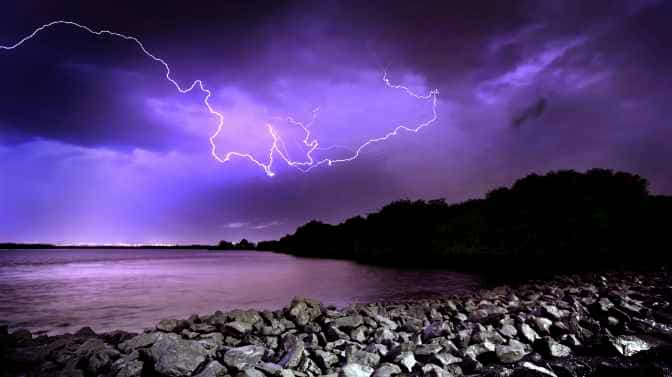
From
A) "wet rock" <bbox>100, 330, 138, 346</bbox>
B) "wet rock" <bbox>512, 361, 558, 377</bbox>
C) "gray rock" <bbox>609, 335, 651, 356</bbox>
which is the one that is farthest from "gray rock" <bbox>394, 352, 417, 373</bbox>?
"wet rock" <bbox>100, 330, 138, 346</bbox>

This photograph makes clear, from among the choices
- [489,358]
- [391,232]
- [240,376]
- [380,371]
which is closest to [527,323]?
[489,358]

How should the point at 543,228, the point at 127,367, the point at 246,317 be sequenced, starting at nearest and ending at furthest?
1. the point at 127,367
2. the point at 246,317
3. the point at 543,228

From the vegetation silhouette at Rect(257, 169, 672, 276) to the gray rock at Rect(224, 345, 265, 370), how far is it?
101 feet

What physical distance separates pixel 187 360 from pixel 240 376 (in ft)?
3.68

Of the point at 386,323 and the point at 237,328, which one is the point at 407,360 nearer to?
the point at 386,323

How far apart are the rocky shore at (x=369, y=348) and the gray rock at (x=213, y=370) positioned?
0.05ft

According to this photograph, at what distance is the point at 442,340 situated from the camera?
6.27 meters

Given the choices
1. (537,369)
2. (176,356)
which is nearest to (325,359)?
(176,356)

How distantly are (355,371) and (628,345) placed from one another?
4.45 metres

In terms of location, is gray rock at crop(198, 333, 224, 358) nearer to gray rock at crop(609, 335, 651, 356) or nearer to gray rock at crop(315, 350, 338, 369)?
gray rock at crop(315, 350, 338, 369)

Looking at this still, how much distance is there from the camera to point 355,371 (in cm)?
504

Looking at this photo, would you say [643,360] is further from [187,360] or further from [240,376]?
[187,360]

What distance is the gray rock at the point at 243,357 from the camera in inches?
215

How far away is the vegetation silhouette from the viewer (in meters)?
35.7
